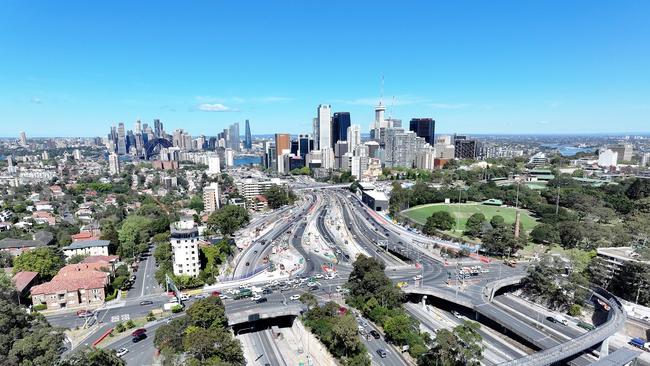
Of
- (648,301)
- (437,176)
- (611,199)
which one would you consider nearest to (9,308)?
(648,301)

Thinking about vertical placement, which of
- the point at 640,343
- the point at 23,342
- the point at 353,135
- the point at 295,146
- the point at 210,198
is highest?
the point at 353,135

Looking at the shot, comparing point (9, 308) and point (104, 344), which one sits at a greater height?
point (9, 308)

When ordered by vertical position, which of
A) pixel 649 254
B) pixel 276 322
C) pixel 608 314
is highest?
pixel 649 254

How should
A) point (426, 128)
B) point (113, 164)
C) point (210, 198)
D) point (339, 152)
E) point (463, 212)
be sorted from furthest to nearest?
point (426, 128) → point (339, 152) → point (113, 164) → point (210, 198) → point (463, 212)

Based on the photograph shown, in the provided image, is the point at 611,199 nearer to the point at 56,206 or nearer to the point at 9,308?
the point at 9,308

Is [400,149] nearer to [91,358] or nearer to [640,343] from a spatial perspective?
[640,343]

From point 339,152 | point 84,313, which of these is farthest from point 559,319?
point 339,152

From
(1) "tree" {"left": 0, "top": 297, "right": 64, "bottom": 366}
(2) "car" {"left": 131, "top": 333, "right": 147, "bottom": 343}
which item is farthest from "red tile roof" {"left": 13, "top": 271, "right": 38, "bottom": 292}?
(1) "tree" {"left": 0, "top": 297, "right": 64, "bottom": 366}
